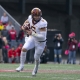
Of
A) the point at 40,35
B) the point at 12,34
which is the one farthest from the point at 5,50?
the point at 40,35

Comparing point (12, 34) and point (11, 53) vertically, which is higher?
point (12, 34)

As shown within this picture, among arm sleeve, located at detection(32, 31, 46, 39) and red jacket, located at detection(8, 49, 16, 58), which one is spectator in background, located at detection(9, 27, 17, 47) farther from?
arm sleeve, located at detection(32, 31, 46, 39)

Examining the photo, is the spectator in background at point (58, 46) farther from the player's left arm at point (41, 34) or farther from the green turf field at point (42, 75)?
the player's left arm at point (41, 34)

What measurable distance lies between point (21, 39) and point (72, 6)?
15.4 m

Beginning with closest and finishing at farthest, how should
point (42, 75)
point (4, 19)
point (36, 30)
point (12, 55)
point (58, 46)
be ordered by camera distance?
point (36, 30) → point (42, 75) → point (12, 55) → point (58, 46) → point (4, 19)

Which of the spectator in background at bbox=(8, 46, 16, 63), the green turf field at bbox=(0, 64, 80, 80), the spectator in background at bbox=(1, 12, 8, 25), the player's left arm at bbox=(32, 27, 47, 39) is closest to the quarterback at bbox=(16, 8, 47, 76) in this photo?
the player's left arm at bbox=(32, 27, 47, 39)

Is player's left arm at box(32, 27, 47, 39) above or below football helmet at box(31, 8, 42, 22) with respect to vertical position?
below

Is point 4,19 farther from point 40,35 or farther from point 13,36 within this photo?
point 40,35

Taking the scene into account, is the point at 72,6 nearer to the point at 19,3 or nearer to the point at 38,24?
the point at 19,3

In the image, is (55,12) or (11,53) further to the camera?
(55,12)

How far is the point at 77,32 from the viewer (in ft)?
132

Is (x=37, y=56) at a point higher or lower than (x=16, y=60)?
higher

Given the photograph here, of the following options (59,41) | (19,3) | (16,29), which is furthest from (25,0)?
(59,41)

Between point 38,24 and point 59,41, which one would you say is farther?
point 59,41
